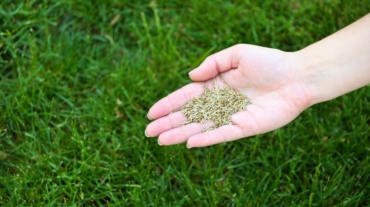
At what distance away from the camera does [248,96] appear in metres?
2.66

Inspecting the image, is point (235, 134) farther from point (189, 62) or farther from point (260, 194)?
point (189, 62)

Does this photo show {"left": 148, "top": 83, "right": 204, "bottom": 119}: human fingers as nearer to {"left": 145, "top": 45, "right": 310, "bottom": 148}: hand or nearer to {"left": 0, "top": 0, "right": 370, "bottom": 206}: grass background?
{"left": 145, "top": 45, "right": 310, "bottom": 148}: hand

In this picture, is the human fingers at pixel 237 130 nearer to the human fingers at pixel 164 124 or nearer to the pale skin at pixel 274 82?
the pale skin at pixel 274 82

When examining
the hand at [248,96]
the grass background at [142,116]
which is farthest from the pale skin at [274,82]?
the grass background at [142,116]

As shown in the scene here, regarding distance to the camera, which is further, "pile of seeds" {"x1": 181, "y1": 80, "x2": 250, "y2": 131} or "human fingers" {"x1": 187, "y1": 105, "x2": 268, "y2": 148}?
"pile of seeds" {"x1": 181, "y1": 80, "x2": 250, "y2": 131}

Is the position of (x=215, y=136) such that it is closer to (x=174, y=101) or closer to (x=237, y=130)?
(x=237, y=130)

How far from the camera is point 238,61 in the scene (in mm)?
2635

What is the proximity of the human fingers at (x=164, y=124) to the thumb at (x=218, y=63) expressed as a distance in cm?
23

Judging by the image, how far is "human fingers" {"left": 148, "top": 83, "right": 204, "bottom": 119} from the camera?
102 inches

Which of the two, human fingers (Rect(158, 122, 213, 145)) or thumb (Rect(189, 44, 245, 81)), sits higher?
thumb (Rect(189, 44, 245, 81))

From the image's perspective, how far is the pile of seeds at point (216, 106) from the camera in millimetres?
2609

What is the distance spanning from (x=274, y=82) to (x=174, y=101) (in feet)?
1.80

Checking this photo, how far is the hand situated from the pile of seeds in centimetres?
3

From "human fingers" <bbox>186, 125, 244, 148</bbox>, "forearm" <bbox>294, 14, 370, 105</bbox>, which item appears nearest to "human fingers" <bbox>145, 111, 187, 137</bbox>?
"human fingers" <bbox>186, 125, 244, 148</bbox>
